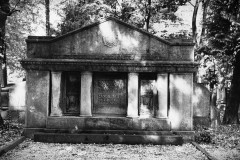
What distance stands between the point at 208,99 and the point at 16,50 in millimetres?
14638

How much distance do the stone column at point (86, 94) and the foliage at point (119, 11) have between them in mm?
9204

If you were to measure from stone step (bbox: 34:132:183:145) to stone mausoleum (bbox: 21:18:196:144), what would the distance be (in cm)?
62

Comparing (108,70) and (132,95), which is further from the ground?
(108,70)

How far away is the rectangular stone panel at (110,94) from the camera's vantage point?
10211 mm

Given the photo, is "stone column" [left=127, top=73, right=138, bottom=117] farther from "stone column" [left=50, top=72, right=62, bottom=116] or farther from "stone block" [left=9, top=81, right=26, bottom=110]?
"stone block" [left=9, top=81, right=26, bottom=110]

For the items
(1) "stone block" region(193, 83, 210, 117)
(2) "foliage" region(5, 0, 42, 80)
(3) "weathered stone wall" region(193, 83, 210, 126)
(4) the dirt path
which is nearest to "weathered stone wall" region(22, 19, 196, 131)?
(4) the dirt path

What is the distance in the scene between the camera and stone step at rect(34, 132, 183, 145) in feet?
29.4

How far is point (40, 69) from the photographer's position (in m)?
9.68

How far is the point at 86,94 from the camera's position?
977 cm

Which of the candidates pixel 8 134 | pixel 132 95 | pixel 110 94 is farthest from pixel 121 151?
pixel 8 134

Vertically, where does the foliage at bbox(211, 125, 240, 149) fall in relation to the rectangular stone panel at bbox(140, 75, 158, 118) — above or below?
below

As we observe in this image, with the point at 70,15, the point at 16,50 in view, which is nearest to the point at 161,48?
the point at 70,15

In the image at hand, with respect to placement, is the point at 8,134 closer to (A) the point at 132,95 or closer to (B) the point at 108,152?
(B) the point at 108,152

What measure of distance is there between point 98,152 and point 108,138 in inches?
46.8
